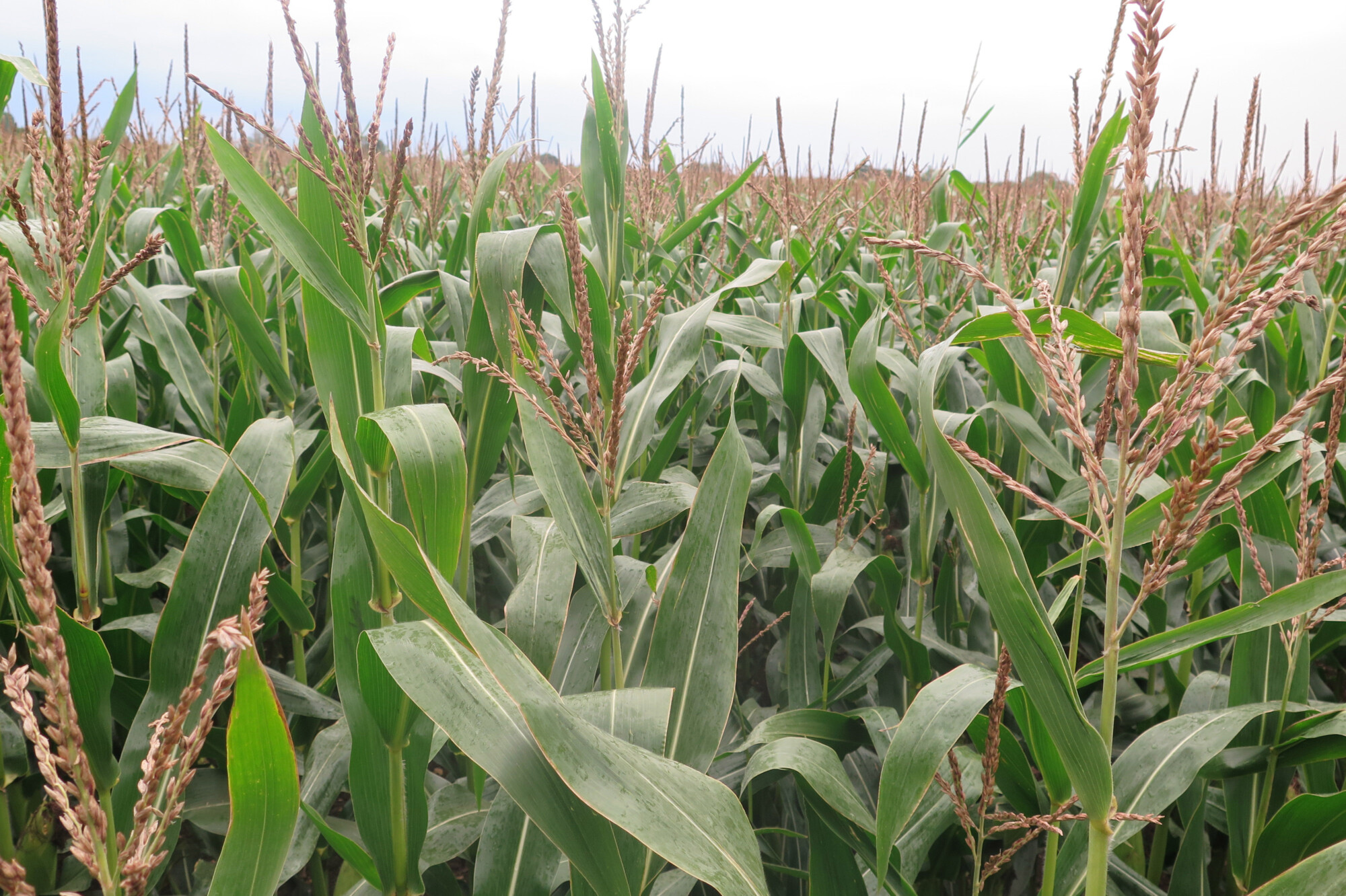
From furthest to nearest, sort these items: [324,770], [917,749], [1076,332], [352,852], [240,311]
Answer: [240,311] → [324,770] → [1076,332] → [352,852] → [917,749]

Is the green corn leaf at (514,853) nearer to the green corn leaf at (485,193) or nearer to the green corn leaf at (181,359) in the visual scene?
the green corn leaf at (485,193)

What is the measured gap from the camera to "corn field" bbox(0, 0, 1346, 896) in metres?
0.68

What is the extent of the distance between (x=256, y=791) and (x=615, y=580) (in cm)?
49

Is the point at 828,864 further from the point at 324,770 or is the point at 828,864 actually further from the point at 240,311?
the point at 240,311

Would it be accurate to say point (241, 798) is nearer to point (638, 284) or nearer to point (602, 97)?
point (602, 97)

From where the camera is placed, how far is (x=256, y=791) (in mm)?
660

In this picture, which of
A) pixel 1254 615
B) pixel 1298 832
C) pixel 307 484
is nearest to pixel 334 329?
pixel 307 484

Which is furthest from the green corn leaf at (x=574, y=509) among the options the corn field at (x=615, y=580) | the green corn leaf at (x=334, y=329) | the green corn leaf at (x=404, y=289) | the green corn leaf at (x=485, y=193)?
the green corn leaf at (x=404, y=289)

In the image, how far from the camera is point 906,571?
2.21 m

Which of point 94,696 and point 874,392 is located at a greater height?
point 874,392

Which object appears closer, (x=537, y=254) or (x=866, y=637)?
(x=537, y=254)

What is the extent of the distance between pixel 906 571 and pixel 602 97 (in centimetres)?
146

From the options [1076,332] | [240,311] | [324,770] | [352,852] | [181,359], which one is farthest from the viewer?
[181,359]

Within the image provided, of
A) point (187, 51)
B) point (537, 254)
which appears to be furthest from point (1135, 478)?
point (187, 51)
